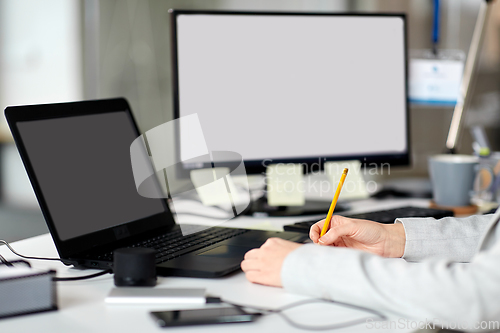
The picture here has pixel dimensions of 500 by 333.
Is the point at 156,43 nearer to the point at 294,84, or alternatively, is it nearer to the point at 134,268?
the point at 294,84

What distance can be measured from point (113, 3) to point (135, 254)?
33.7 inches

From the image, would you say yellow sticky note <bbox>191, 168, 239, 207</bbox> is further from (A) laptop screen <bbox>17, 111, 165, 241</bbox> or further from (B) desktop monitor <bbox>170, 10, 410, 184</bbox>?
(A) laptop screen <bbox>17, 111, 165, 241</bbox>

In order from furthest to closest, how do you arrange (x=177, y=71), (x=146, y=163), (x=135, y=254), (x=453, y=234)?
(x=177, y=71), (x=146, y=163), (x=453, y=234), (x=135, y=254)

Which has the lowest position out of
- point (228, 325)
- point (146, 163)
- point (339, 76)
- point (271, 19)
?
point (228, 325)

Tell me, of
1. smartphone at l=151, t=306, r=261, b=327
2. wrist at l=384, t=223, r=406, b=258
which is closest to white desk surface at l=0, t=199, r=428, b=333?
smartphone at l=151, t=306, r=261, b=327

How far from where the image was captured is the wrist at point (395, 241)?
0.83 m

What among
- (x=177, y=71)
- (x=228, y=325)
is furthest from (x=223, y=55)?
(x=228, y=325)

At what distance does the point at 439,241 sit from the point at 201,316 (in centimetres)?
43

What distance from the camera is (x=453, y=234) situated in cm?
84

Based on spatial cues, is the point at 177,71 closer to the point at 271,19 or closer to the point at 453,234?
the point at 271,19

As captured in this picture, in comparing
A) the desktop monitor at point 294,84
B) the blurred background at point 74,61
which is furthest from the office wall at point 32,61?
the desktop monitor at point 294,84

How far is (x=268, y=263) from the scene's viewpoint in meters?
0.70

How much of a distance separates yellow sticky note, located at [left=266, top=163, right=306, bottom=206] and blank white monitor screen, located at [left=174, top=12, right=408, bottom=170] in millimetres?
43

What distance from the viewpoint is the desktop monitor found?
1.18m
